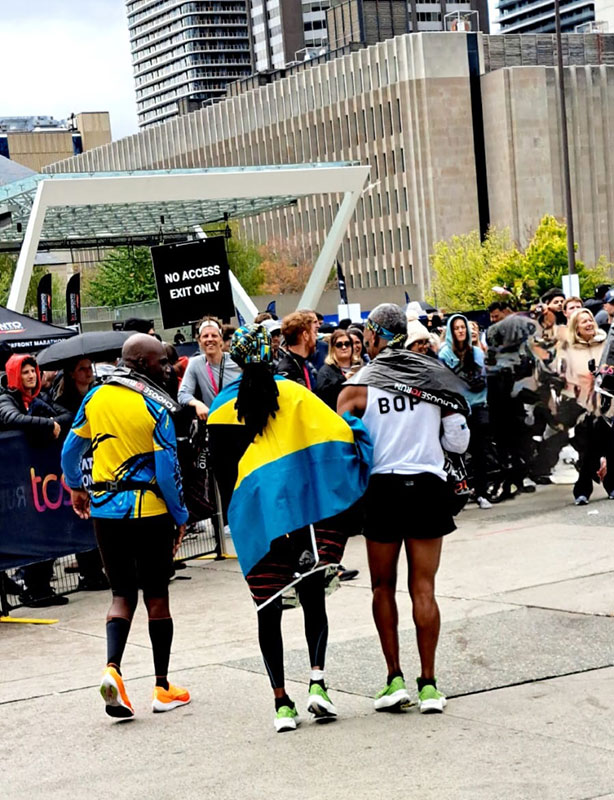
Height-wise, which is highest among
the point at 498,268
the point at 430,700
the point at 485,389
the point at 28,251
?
the point at 28,251

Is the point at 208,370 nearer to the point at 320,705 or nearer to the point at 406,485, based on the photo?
the point at 406,485

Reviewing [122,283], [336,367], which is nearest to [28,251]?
[336,367]

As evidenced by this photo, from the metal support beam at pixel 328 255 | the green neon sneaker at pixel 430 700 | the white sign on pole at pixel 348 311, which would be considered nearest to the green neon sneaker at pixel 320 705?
the green neon sneaker at pixel 430 700

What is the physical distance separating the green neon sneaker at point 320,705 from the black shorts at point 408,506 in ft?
2.54

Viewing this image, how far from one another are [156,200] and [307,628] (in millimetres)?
24295

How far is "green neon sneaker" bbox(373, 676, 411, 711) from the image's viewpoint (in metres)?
6.61

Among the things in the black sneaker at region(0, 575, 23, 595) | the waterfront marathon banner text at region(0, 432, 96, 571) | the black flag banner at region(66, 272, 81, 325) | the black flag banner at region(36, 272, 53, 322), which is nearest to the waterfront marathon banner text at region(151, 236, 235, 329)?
the waterfront marathon banner text at region(0, 432, 96, 571)

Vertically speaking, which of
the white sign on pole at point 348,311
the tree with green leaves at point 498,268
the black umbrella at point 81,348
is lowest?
the tree with green leaves at point 498,268

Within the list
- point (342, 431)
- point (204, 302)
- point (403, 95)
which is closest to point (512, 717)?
point (342, 431)

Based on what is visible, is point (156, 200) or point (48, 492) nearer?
point (48, 492)

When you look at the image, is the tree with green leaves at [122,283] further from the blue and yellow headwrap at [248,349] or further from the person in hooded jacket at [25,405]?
the blue and yellow headwrap at [248,349]

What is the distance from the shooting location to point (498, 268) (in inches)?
3263

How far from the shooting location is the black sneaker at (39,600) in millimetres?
10648

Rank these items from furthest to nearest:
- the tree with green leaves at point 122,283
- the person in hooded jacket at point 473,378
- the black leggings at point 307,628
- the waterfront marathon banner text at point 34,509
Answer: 1. the tree with green leaves at point 122,283
2. the person in hooded jacket at point 473,378
3. the waterfront marathon banner text at point 34,509
4. the black leggings at point 307,628
